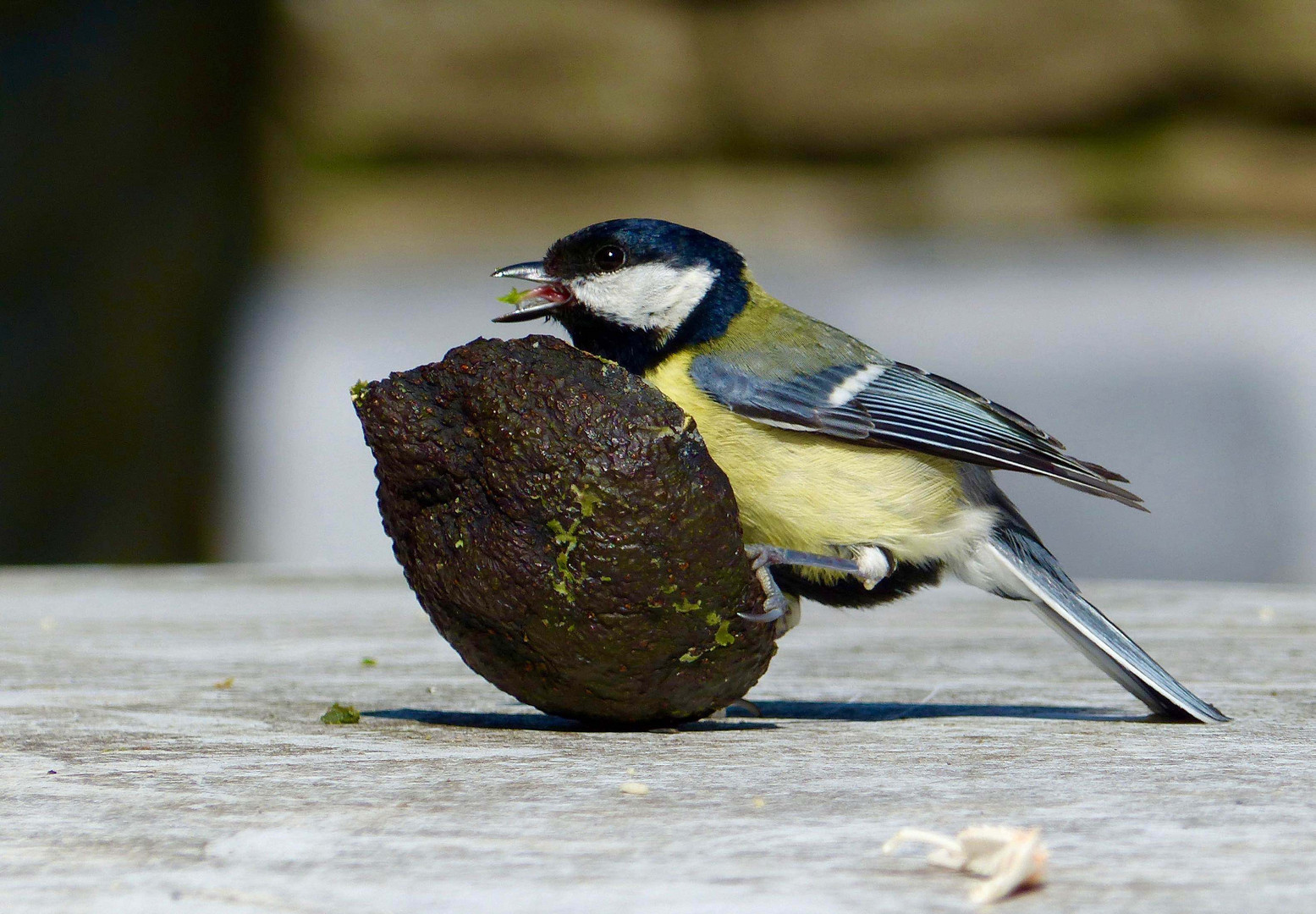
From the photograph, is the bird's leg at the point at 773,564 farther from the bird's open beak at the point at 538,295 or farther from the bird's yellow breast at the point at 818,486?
the bird's open beak at the point at 538,295

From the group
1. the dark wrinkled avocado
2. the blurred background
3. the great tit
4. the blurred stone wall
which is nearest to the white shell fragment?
the dark wrinkled avocado

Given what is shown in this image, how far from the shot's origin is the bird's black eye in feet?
8.37

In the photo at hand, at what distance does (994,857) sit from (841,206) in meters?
5.85

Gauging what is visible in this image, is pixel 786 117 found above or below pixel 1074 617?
above

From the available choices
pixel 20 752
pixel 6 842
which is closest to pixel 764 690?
pixel 20 752

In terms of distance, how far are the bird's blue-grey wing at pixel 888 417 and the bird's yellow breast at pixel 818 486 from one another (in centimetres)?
3

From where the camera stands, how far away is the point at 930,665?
3.30 m

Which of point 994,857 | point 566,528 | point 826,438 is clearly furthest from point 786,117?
point 994,857

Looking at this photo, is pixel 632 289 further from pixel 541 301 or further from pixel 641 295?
pixel 541 301

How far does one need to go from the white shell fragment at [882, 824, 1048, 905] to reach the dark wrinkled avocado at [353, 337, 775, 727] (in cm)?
70

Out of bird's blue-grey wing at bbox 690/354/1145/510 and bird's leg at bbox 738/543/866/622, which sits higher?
bird's blue-grey wing at bbox 690/354/1145/510

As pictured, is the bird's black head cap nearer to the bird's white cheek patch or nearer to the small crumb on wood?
the bird's white cheek patch

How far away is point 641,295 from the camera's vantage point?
2549mm

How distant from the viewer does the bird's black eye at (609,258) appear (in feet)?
8.37
